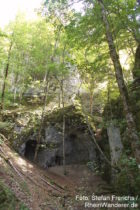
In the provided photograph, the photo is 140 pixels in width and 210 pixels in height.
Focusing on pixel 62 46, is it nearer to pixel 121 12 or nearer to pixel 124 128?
pixel 121 12

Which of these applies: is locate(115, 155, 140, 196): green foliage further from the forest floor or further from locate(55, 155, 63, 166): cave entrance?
locate(55, 155, 63, 166): cave entrance

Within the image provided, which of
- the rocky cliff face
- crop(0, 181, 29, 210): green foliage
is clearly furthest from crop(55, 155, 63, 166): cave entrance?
crop(0, 181, 29, 210): green foliage

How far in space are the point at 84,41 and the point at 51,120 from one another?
7.52 metres

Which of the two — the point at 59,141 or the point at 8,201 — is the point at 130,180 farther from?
the point at 59,141

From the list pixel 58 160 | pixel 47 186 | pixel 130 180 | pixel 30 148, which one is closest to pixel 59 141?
pixel 58 160

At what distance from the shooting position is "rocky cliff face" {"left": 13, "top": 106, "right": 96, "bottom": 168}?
41.3 feet

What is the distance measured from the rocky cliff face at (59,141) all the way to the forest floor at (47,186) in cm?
119

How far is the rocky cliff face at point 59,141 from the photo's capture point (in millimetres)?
12602

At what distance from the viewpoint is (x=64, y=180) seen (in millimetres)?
10734

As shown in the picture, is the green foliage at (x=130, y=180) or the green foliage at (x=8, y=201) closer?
the green foliage at (x=8, y=201)

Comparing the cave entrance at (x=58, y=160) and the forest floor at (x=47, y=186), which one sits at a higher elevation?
the cave entrance at (x=58, y=160)

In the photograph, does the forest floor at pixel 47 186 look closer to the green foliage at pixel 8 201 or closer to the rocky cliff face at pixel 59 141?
the green foliage at pixel 8 201

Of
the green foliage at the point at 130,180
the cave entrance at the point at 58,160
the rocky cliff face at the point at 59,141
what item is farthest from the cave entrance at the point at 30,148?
the green foliage at the point at 130,180

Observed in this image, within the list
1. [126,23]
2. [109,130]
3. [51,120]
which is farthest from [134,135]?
[51,120]
